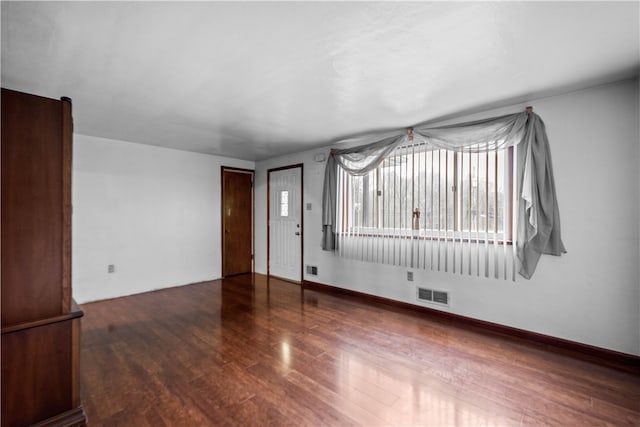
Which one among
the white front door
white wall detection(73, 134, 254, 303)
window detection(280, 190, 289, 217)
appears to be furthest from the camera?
window detection(280, 190, 289, 217)

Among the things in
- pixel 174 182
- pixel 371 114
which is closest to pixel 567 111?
pixel 371 114

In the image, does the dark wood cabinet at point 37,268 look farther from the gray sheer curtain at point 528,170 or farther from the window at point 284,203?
the window at point 284,203

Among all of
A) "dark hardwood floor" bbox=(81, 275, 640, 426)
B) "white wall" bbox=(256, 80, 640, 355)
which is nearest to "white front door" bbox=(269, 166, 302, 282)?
"dark hardwood floor" bbox=(81, 275, 640, 426)

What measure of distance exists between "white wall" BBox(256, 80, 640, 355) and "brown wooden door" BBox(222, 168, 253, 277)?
443 cm

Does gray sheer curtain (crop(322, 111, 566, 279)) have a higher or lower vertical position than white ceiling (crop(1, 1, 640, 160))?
lower

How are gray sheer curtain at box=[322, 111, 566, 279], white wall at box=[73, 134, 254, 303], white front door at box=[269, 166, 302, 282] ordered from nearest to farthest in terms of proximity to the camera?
gray sheer curtain at box=[322, 111, 566, 279] → white wall at box=[73, 134, 254, 303] → white front door at box=[269, 166, 302, 282]

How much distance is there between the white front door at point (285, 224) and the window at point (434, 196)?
1.20 meters

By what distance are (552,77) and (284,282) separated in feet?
14.9

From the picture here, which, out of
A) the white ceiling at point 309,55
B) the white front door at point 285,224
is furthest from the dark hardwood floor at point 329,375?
the white ceiling at point 309,55

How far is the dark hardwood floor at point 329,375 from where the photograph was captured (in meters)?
1.81

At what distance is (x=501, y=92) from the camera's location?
2.67m

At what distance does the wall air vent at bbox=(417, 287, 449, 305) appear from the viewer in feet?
11.4

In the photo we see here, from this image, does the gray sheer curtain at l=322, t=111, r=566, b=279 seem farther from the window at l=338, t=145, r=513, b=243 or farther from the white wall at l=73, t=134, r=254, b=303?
the white wall at l=73, t=134, r=254, b=303

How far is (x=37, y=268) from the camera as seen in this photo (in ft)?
5.58
